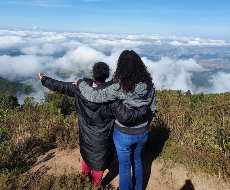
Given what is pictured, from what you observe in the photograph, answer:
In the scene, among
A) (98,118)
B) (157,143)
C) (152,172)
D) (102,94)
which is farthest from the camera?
(157,143)

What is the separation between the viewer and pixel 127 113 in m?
1.51

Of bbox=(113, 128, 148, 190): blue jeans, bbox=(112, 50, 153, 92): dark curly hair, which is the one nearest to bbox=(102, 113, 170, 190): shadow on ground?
bbox=(113, 128, 148, 190): blue jeans

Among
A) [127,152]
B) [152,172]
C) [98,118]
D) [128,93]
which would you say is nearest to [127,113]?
[128,93]

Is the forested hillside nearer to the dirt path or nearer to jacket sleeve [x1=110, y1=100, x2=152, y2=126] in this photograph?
the dirt path

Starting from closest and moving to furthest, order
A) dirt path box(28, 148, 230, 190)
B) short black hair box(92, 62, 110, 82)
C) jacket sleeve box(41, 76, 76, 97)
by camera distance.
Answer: short black hair box(92, 62, 110, 82)
jacket sleeve box(41, 76, 76, 97)
dirt path box(28, 148, 230, 190)

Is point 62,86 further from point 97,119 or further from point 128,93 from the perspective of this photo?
point 128,93

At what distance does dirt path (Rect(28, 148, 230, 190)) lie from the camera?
2348 mm

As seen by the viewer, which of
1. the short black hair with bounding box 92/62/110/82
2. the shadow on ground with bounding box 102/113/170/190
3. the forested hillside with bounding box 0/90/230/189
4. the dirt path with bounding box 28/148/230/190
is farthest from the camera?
the shadow on ground with bounding box 102/113/170/190

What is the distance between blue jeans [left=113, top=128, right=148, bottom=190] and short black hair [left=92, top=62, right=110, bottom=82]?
57cm

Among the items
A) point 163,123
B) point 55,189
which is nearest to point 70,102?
point 163,123

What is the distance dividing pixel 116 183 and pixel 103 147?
0.90m

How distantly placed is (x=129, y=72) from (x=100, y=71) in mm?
338

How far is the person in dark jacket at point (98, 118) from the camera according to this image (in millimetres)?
1551

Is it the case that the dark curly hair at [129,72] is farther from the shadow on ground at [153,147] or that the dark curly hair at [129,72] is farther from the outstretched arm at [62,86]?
the shadow on ground at [153,147]
